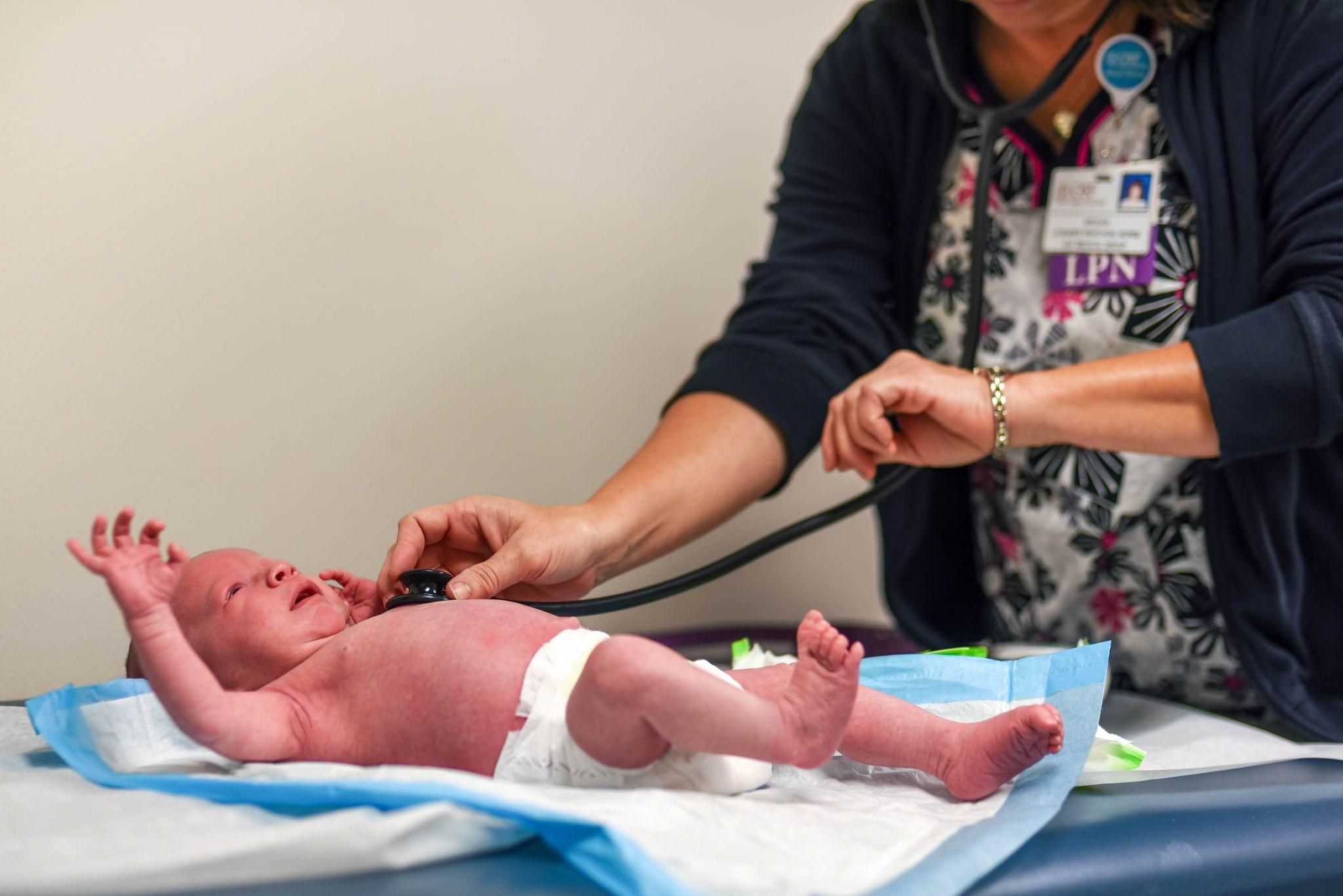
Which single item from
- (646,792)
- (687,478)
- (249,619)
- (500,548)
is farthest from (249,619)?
(687,478)

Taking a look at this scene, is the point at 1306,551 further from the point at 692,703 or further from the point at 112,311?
the point at 112,311

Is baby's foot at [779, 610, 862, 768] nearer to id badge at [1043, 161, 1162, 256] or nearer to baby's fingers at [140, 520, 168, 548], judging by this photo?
baby's fingers at [140, 520, 168, 548]

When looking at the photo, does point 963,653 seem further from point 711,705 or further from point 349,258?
point 349,258

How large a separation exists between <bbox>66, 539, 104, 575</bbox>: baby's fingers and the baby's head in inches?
6.2

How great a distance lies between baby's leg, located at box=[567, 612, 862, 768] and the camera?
2.08 feet

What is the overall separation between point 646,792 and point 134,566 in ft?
1.04

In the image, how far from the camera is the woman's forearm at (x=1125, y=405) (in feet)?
3.26

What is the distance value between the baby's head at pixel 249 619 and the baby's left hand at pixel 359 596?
0.03 m

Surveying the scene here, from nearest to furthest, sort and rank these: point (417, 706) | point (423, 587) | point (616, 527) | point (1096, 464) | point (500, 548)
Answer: point (417, 706) → point (423, 587) → point (500, 548) → point (616, 527) → point (1096, 464)

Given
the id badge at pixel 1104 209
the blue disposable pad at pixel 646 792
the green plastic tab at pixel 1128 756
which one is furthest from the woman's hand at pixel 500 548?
the id badge at pixel 1104 209

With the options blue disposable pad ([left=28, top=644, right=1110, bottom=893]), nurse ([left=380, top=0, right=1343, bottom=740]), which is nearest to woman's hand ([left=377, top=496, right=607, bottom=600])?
nurse ([left=380, top=0, right=1343, bottom=740])

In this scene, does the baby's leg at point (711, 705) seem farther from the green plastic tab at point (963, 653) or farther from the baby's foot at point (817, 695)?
the green plastic tab at point (963, 653)

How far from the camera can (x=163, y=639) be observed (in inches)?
25.6

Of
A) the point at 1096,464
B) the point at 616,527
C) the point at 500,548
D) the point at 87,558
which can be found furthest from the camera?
the point at 1096,464
